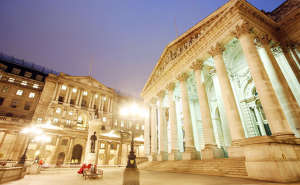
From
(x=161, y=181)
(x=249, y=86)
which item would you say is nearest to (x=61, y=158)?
(x=161, y=181)

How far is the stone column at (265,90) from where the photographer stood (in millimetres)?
9727

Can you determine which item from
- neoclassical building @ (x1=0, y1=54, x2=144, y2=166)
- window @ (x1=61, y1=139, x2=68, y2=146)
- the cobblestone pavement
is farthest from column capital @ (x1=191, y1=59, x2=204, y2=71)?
window @ (x1=61, y1=139, x2=68, y2=146)

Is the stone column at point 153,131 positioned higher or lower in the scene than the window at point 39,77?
lower

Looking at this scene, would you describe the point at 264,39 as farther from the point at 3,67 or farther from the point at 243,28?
the point at 3,67

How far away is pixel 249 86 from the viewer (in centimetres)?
1861

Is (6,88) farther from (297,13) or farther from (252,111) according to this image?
(297,13)

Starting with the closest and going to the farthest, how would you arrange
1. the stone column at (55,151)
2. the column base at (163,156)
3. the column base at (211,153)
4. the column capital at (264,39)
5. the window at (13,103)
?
the column capital at (264,39) → the column base at (211,153) → the column base at (163,156) → the stone column at (55,151) → the window at (13,103)

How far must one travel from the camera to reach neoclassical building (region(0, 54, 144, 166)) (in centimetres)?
3206

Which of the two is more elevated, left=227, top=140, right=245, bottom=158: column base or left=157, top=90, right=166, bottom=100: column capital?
left=157, top=90, right=166, bottom=100: column capital

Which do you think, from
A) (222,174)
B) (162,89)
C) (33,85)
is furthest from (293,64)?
(33,85)

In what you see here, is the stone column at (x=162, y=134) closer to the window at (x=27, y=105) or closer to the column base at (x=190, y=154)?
the column base at (x=190, y=154)

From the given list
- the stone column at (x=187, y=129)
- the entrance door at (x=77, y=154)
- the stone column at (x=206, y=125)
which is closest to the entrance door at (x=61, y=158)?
the entrance door at (x=77, y=154)

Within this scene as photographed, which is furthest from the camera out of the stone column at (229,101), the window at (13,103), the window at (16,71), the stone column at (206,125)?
the window at (16,71)

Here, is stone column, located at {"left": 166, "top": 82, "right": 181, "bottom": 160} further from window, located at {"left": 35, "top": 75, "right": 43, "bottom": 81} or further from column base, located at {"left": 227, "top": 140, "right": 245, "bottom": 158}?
window, located at {"left": 35, "top": 75, "right": 43, "bottom": 81}
